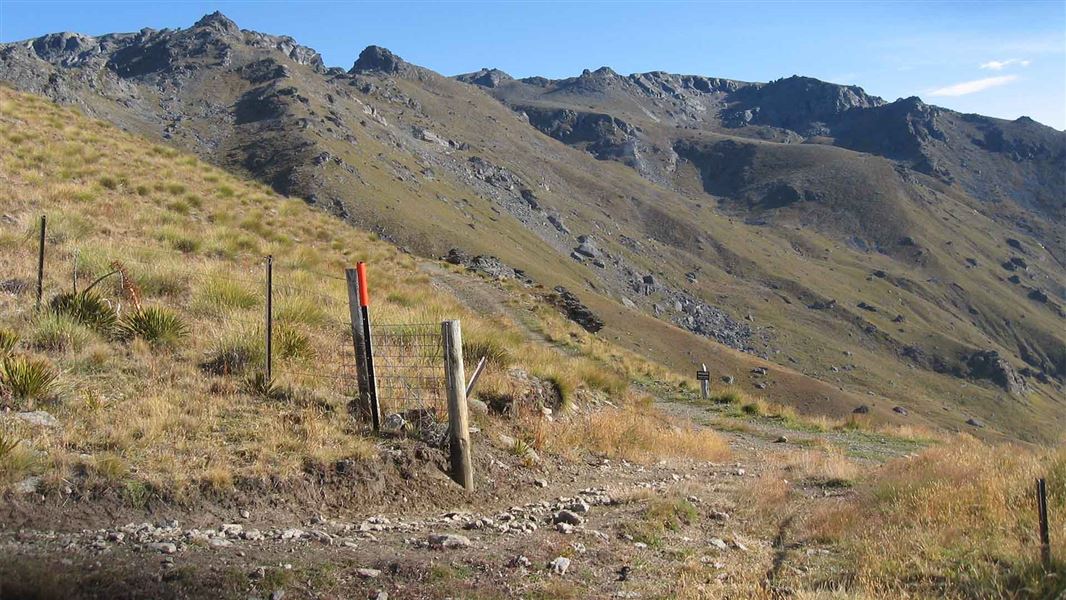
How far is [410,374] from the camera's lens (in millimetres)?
10906

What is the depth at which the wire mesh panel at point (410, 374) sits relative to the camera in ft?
30.4

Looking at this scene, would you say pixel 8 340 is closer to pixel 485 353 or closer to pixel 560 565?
pixel 485 353

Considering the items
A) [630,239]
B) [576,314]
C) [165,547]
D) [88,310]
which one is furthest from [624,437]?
[630,239]

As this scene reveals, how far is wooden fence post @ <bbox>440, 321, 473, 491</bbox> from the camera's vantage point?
837 centimetres

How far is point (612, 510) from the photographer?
848cm

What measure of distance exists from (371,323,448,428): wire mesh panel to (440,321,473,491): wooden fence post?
587mm

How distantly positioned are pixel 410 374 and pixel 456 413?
262cm

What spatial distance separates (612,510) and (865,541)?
8.81 feet

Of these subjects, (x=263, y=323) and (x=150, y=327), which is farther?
(x=263, y=323)

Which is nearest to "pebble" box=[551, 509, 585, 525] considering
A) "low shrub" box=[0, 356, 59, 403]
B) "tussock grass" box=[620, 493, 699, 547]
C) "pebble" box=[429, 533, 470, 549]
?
"tussock grass" box=[620, 493, 699, 547]

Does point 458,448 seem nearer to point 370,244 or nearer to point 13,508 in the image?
point 13,508

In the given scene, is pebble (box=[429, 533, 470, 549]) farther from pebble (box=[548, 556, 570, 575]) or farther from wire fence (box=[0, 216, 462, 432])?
wire fence (box=[0, 216, 462, 432])

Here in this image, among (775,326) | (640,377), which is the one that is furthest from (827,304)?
(640,377)

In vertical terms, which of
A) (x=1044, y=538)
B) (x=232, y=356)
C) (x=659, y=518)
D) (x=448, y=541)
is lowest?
(x=659, y=518)
